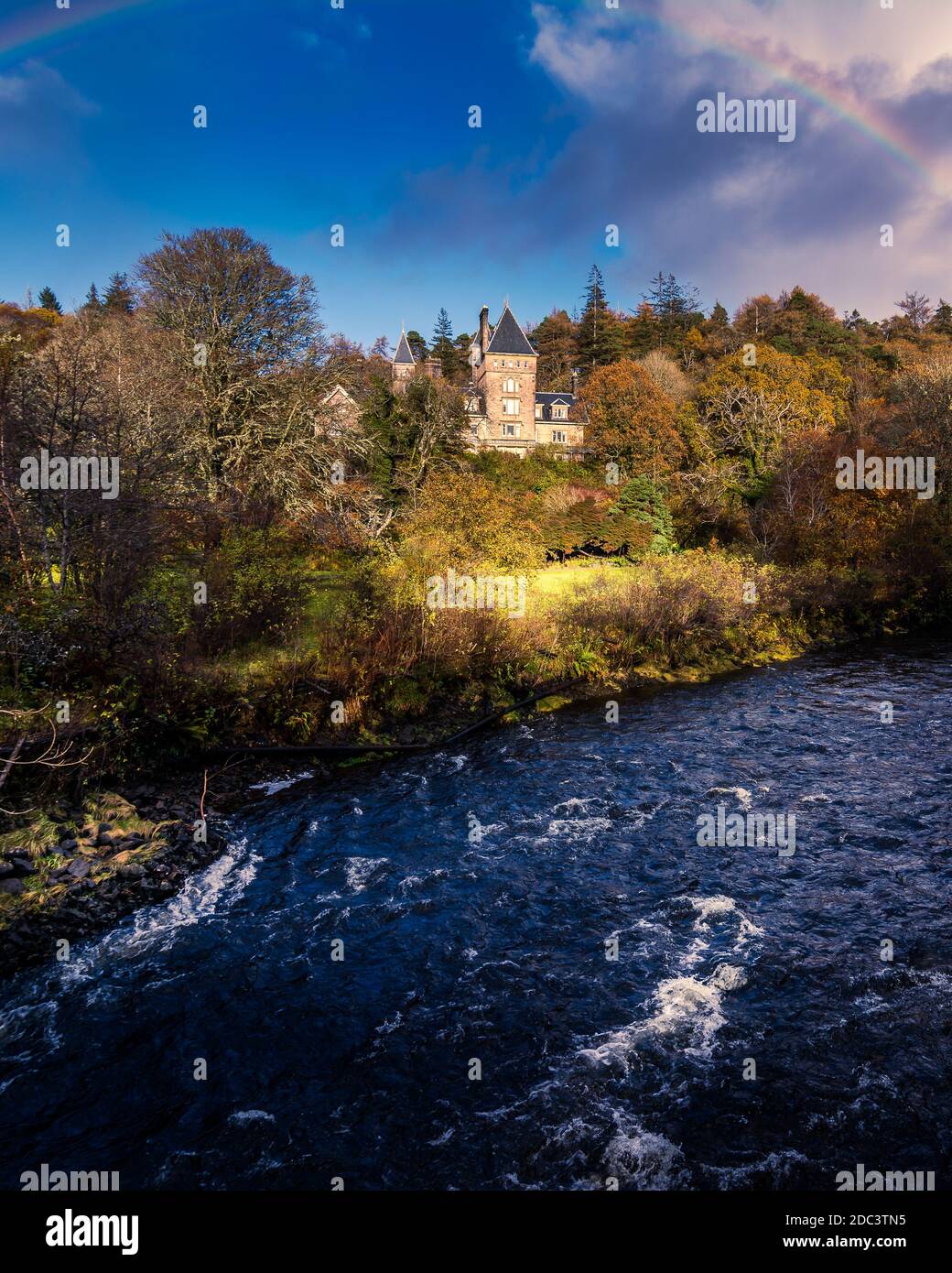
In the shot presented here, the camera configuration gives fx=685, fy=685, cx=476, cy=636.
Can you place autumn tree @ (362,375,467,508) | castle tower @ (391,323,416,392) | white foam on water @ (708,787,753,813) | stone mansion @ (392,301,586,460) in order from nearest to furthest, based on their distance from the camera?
1. white foam on water @ (708,787,753,813)
2. autumn tree @ (362,375,467,508)
3. stone mansion @ (392,301,586,460)
4. castle tower @ (391,323,416,392)

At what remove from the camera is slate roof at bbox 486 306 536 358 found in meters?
78.3

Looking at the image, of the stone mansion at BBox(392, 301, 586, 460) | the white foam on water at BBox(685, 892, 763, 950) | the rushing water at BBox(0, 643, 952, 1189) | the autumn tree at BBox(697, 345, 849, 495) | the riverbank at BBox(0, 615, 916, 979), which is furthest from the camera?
the stone mansion at BBox(392, 301, 586, 460)

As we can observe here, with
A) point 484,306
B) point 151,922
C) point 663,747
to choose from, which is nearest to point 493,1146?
point 151,922

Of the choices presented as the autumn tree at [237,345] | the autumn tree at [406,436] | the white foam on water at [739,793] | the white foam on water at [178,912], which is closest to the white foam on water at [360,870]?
the white foam on water at [178,912]

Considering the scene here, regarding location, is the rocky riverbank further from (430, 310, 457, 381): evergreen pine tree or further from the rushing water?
(430, 310, 457, 381): evergreen pine tree

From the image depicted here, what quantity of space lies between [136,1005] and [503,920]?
593 cm

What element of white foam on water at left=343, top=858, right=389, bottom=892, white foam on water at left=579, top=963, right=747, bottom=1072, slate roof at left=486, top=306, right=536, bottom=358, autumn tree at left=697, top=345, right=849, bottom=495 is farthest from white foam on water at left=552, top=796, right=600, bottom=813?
slate roof at left=486, top=306, right=536, bottom=358

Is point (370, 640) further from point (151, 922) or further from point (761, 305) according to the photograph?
point (761, 305)

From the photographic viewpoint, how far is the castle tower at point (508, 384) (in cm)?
7819

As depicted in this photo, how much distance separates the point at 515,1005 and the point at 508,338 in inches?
3136

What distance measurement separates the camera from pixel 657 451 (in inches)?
2189

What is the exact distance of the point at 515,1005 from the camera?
10.2 meters

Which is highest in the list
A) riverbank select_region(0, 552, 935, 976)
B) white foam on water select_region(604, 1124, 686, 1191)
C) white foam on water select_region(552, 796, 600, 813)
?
riverbank select_region(0, 552, 935, 976)

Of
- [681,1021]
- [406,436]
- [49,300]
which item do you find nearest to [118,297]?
[49,300]
